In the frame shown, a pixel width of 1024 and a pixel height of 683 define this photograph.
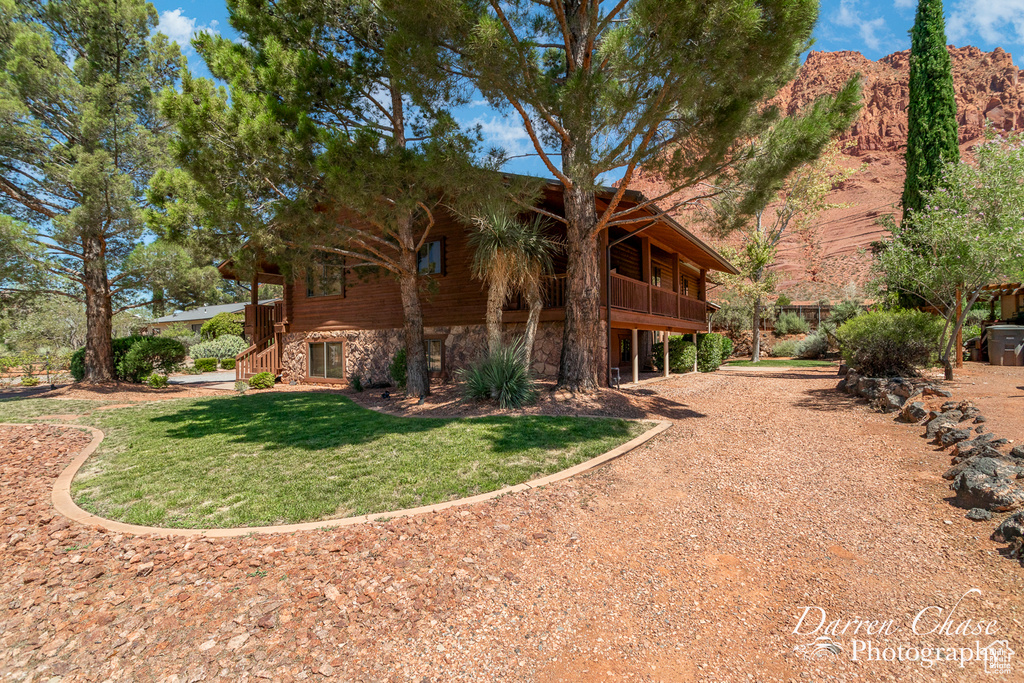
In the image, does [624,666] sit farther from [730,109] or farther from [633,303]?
[633,303]

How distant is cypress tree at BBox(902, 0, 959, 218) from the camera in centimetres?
1858

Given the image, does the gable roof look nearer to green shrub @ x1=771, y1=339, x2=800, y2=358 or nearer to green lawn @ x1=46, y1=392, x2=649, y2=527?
green lawn @ x1=46, y1=392, x2=649, y2=527

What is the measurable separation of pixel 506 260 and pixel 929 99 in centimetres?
2151

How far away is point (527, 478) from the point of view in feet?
16.3

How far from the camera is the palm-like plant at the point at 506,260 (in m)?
9.16

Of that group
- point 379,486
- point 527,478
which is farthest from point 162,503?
point 527,478

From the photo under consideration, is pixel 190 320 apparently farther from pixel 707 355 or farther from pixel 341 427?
pixel 707 355

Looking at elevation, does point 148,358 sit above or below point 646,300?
below

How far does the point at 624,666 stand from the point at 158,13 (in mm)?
19360

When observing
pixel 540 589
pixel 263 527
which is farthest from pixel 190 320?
pixel 540 589

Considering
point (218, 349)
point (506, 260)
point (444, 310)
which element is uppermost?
point (506, 260)

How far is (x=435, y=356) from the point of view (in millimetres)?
13000

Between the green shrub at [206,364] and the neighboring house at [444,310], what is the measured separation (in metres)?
9.41

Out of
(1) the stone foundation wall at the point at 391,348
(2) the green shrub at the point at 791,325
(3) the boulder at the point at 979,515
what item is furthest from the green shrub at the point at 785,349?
(3) the boulder at the point at 979,515
